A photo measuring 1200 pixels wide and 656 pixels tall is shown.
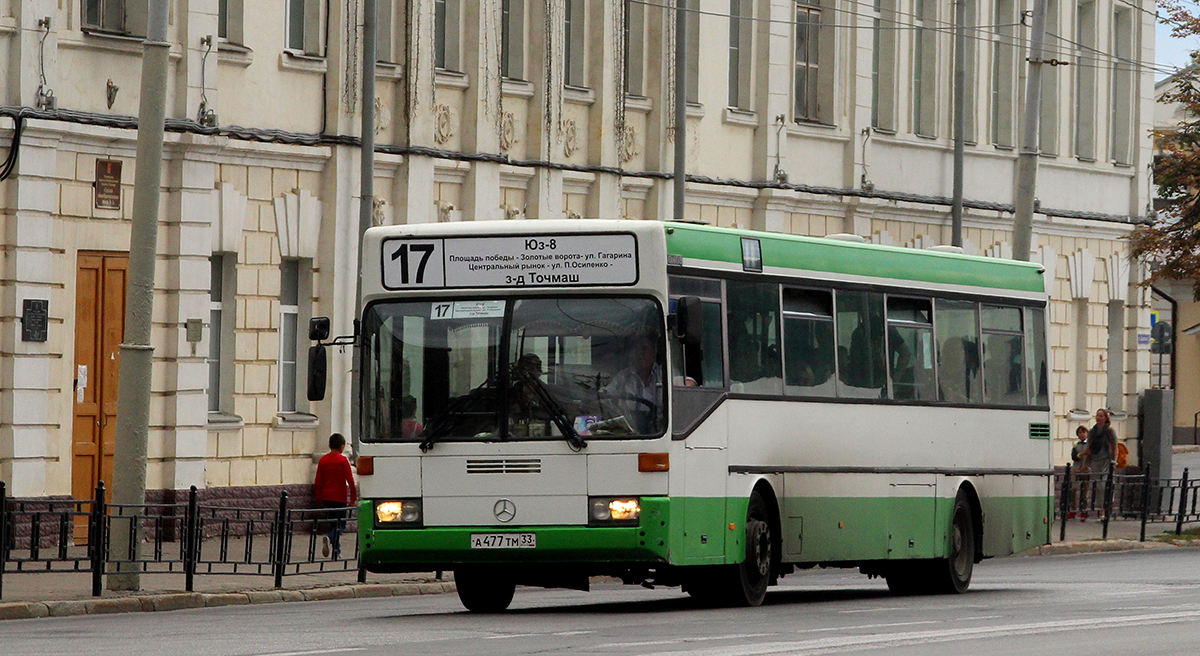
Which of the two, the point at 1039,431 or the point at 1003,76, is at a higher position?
the point at 1003,76

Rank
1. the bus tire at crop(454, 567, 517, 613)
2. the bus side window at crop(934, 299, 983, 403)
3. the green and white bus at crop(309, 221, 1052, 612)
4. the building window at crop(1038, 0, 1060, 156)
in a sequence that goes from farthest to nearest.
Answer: the building window at crop(1038, 0, 1060, 156) → the bus side window at crop(934, 299, 983, 403) → the bus tire at crop(454, 567, 517, 613) → the green and white bus at crop(309, 221, 1052, 612)

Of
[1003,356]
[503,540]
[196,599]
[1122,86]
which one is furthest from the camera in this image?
[1122,86]

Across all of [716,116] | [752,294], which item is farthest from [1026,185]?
[752,294]

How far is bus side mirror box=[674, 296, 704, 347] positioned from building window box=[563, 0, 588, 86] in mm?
18288

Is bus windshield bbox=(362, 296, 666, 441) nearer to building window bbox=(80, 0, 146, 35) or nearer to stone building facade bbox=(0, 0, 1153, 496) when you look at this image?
stone building facade bbox=(0, 0, 1153, 496)

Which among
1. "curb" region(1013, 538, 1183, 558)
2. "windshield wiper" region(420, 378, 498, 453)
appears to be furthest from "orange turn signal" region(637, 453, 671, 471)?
"curb" region(1013, 538, 1183, 558)

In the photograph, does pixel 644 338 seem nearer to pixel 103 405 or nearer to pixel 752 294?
pixel 752 294

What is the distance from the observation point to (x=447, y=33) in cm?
3350

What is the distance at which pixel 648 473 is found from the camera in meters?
17.8

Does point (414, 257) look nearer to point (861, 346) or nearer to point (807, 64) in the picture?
point (861, 346)

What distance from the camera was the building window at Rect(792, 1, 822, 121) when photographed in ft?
133

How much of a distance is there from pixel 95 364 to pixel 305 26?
227 inches

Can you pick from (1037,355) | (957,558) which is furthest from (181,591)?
(1037,355)

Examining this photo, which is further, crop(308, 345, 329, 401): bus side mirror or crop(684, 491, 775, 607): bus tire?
crop(684, 491, 775, 607): bus tire
